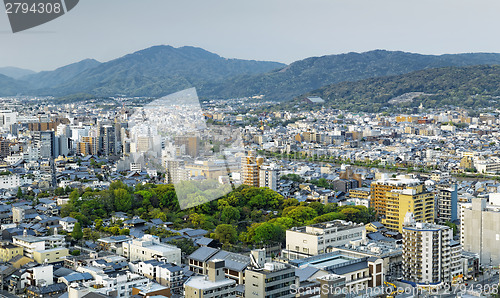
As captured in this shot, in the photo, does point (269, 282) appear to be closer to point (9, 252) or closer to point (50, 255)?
point (50, 255)

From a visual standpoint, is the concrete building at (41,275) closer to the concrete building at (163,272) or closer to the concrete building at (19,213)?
the concrete building at (163,272)

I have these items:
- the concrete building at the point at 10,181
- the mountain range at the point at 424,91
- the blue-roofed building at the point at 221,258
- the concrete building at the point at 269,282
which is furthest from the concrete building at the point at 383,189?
the mountain range at the point at 424,91

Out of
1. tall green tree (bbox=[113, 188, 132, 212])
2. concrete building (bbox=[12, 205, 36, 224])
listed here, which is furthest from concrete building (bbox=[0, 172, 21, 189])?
tall green tree (bbox=[113, 188, 132, 212])

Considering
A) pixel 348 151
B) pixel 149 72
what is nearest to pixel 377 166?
pixel 348 151

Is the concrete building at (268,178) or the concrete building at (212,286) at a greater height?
the concrete building at (268,178)

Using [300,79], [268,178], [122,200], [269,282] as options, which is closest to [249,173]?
[268,178]

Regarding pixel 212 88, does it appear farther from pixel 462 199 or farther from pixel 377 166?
pixel 462 199

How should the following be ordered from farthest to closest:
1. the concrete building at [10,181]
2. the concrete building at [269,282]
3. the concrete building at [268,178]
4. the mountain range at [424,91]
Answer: the mountain range at [424,91], the concrete building at [10,181], the concrete building at [268,178], the concrete building at [269,282]
